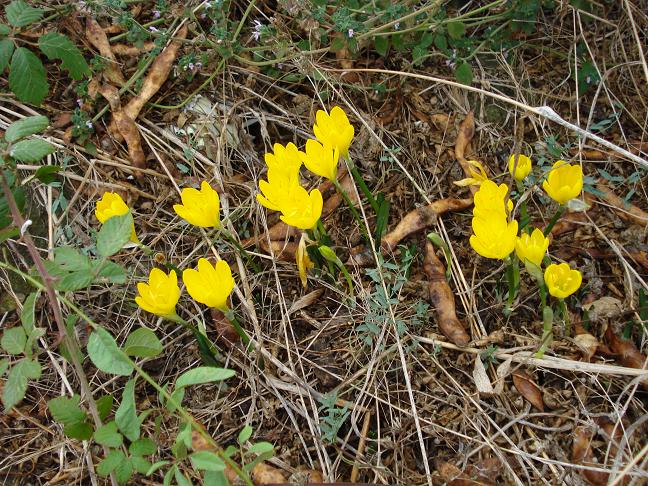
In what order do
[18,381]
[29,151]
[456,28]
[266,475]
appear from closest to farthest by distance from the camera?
[18,381] < [29,151] < [266,475] < [456,28]

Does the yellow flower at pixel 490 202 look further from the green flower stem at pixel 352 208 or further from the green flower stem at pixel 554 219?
the green flower stem at pixel 352 208

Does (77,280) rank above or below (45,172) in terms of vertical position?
below

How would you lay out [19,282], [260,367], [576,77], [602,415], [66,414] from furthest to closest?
[576,77] < [19,282] < [260,367] < [602,415] < [66,414]

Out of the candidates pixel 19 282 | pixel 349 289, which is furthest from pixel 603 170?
pixel 19 282

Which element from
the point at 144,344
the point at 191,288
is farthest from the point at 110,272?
the point at 191,288

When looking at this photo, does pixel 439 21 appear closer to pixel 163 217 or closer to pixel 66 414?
pixel 163 217

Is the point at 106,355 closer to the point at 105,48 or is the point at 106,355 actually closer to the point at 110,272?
the point at 110,272

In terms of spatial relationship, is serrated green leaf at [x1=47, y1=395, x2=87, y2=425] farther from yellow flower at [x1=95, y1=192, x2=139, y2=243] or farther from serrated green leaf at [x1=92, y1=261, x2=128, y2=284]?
yellow flower at [x1=95, y1=192, x2=139, y2=243]
